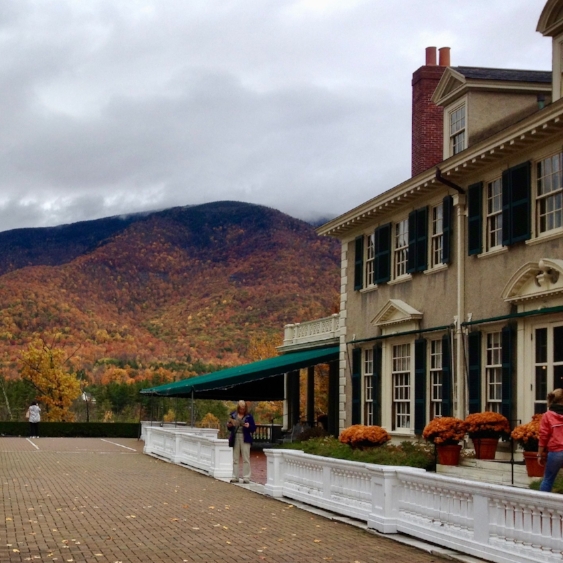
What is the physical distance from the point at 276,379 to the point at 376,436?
20.8 m

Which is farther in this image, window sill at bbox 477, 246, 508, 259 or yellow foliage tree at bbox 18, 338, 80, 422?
yellow foliage tree at bbox 18, 338, 80, 422

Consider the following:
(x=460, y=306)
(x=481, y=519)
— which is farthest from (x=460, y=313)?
(x=481, y=519)

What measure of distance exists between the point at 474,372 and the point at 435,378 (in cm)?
220

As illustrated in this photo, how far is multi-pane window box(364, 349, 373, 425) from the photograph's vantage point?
85.9 feet

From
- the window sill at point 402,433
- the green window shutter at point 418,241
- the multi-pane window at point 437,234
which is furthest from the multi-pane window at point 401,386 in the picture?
the multi-pane window at point 437,234

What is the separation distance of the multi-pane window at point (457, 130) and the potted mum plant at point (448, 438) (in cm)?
664

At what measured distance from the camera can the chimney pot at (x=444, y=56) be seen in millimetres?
27672

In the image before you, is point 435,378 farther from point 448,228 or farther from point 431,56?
point 431,56

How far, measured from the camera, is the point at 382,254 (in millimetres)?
25594

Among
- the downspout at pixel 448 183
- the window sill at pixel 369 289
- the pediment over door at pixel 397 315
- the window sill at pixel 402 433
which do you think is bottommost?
the window sill at pixel 402 433

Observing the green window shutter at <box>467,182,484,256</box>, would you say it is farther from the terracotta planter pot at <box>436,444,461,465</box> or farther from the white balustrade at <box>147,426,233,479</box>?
the white balustrade at <box>147,426,233,479</box>

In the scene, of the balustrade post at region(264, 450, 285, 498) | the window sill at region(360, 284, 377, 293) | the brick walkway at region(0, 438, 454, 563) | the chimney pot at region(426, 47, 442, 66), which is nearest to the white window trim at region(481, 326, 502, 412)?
the balustrade post at region(264, 450, 285, 498)

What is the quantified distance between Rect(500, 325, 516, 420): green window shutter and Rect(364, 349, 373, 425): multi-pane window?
735 centimetres

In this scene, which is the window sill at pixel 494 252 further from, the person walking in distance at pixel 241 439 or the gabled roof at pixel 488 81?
the person walking in distance at pixel 241 439
